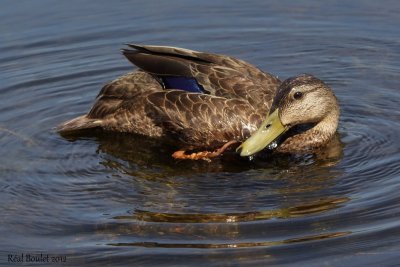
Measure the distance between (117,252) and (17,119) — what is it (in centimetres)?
341

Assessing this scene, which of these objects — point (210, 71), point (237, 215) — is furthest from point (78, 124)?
point (237, 215)

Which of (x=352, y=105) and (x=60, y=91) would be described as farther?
(x=60, y=91)

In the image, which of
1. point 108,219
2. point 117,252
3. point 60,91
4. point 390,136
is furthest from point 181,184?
point 60,91

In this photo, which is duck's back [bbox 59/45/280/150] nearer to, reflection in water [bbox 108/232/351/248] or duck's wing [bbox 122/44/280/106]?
duck's wing [bbox 122/44/280/106]

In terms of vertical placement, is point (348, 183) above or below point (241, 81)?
below

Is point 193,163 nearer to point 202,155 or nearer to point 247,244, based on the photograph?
point 202,155

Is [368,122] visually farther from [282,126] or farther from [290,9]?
[290,9]

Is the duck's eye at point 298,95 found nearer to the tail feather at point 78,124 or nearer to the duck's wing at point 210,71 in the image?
the duck's wing at point 210,71

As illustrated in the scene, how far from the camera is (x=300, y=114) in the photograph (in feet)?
31.2

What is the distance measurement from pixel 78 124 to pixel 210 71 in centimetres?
152

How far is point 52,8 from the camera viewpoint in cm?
1298

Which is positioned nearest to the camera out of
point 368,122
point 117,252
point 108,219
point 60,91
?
point 117,252

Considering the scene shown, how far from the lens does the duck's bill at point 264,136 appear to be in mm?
9172

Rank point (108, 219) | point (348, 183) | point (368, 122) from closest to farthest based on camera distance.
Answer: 1. point (108, 219)
2. point (348, 183)
3. point (368, 122)
